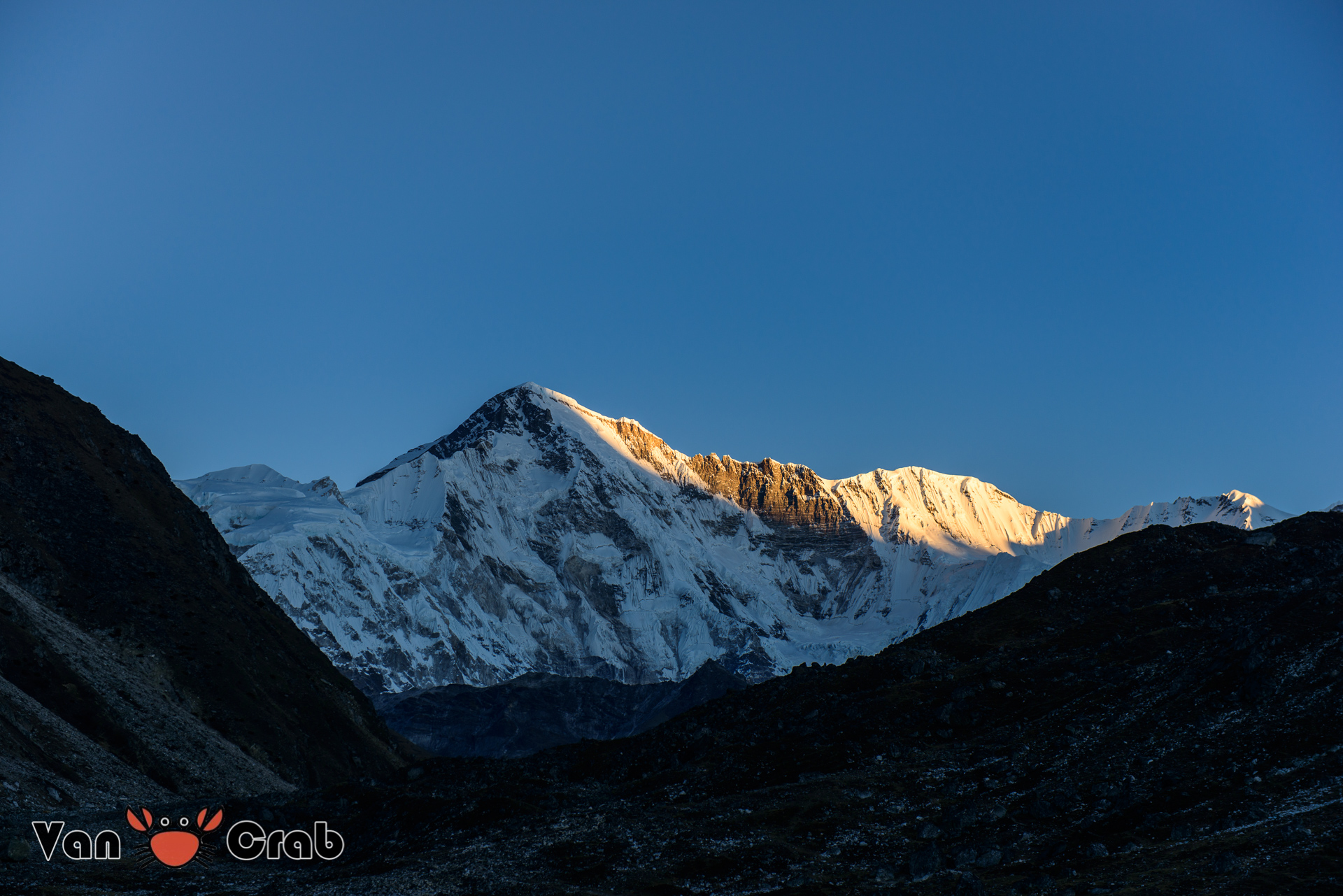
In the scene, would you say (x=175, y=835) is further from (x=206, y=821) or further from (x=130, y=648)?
(x=130, y=648)

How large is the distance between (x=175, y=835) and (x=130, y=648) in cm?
5324

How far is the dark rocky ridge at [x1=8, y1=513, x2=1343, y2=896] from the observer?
50.1 metres

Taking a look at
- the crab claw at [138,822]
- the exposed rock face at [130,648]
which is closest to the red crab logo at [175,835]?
the crab claw at [138,822]

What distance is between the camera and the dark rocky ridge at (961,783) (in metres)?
50.1

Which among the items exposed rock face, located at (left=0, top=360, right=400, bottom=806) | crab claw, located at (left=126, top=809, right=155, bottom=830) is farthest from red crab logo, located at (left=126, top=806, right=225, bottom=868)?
exposed rock face, located at (left=0, top=360, right=400, bottom=806)

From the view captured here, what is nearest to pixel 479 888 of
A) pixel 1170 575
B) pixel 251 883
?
pixel 251 883

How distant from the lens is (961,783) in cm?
6588

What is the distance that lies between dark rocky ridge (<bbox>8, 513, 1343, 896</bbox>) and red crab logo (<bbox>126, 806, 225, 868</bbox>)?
1.95 m

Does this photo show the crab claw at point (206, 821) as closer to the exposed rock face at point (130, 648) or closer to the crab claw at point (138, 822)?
the crab claw at point (138, 822)

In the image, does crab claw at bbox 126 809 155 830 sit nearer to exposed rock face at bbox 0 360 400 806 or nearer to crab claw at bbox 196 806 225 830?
crab claw at bbox 196 806 225 830

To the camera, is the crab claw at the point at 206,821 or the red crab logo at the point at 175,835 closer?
the red crab logo at the point at 175,835

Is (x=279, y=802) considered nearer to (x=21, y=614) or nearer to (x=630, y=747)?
(x=630, y=747)

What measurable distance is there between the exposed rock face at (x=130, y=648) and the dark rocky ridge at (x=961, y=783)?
1934 cm

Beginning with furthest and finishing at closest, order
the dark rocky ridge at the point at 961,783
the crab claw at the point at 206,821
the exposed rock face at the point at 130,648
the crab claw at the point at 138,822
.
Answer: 1. the exposed rock face at the point at 130,648
2. the crab claw at the point at 206,821
3. the crab claw at the point at 138,822
4. the dark rocky ridge at the point at 961,783
